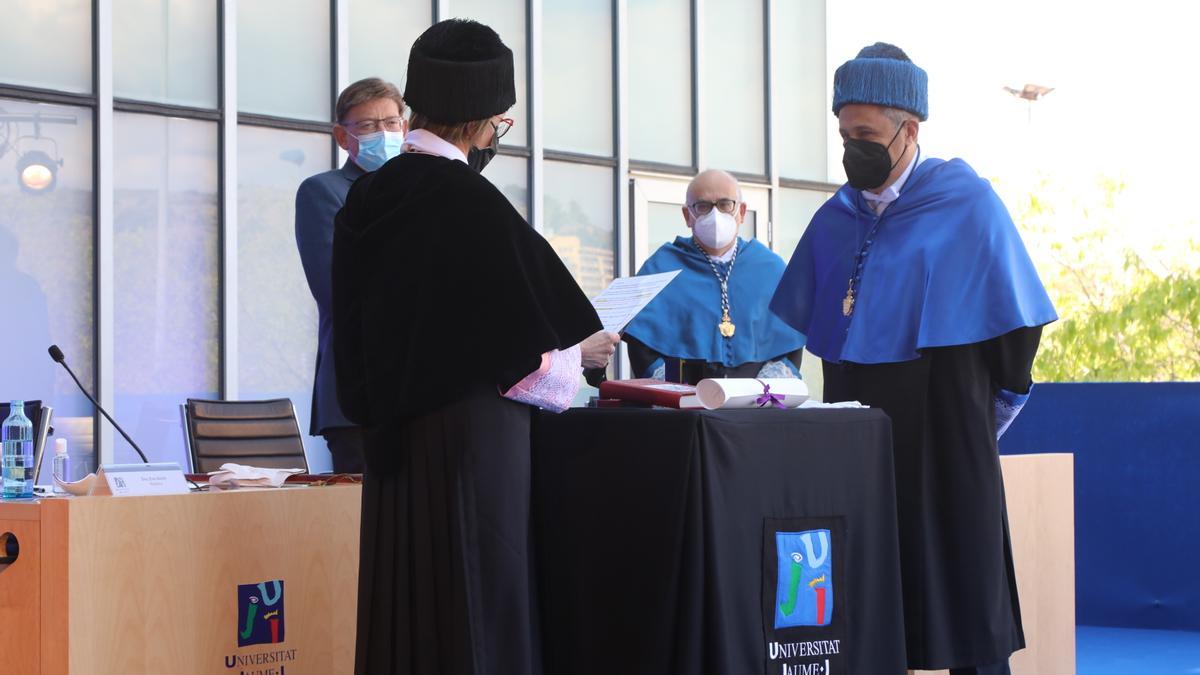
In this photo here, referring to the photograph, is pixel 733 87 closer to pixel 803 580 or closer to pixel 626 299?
pixel 626 299

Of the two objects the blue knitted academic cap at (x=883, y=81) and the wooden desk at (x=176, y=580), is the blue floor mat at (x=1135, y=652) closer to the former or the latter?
the blue knitted academic cap at (x=883, y=81)

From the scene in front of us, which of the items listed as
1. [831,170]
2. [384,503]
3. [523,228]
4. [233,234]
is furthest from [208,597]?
[831,170]

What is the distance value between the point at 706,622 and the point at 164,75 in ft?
23.3

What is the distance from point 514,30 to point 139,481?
8246mm

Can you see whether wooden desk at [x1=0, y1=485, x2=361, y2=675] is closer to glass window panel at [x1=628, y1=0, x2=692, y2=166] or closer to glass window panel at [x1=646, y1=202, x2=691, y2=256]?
glass window panel at [x1=646, y1=202, x2=691, y2=256]

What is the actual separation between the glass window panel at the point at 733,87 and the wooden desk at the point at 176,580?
9.15 m

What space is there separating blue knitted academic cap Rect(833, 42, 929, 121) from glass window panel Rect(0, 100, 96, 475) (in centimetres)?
595

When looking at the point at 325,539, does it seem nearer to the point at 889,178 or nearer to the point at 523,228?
the point at 523,228

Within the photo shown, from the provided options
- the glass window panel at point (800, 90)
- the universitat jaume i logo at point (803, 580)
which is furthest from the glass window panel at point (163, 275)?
the universitat jaume i logo at point (803, 580)

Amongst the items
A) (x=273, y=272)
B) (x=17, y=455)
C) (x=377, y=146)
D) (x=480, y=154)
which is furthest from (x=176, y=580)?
(x=273, y=272)

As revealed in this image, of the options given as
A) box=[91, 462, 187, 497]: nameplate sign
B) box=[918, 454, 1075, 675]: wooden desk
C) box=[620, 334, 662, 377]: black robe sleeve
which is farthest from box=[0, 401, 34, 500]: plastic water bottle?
box=[918, 454, 1075, 675]: wooden desk

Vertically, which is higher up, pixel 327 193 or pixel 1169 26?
pixel 1169 26

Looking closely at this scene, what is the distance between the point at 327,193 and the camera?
3.96 metres

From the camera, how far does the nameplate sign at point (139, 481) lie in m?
3.05
